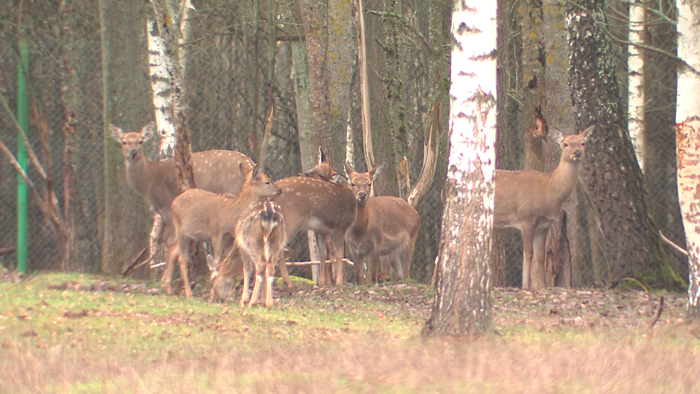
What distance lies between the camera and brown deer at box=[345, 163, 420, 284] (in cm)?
1151

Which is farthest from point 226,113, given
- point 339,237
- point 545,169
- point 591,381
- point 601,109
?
point 591,381

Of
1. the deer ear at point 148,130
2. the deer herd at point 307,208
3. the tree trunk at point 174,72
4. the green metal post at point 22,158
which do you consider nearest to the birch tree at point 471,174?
the deer herd at point 307,208

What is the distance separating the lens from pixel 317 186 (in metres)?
11.2

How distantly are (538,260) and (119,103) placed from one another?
18.0 ft

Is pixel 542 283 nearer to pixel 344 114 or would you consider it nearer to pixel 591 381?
pixel 344 114

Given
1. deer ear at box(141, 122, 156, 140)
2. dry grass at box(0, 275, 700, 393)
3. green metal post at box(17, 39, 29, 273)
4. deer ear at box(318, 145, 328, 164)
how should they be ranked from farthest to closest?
1. green metal post at box(17, 39, 29, 273)
2. deer ear at box(141, 122, 156, 140)
3. deer ear at box(318, 145, 328, 164)
4. dry grass at box(0, 275, 700, 393)

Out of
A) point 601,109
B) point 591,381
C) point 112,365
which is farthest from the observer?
point 601,109

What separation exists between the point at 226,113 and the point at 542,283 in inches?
218

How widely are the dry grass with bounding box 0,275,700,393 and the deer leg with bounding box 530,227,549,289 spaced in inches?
76.9

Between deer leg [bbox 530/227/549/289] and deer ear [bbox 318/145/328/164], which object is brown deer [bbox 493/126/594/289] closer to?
deer leg [bbox 530/227/549/289]

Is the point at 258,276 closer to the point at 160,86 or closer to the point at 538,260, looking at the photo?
the point at 160,86

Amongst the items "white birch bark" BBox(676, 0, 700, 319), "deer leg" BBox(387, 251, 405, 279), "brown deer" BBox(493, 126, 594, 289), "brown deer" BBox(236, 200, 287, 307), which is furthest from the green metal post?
"white birch bark" BBox(676, 0, 700, 319)

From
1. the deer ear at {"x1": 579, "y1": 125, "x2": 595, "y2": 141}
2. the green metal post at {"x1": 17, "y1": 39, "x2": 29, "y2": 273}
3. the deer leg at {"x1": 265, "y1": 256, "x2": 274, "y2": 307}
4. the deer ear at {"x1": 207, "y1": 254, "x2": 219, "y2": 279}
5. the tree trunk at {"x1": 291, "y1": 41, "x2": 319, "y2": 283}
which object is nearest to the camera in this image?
the deer leg at {"x1": 265, "y1": 256, "x2": 274, "y2": 307}

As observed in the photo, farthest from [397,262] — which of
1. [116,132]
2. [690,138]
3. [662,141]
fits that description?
[690,138]
